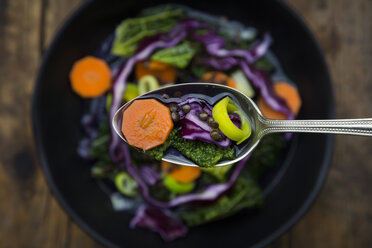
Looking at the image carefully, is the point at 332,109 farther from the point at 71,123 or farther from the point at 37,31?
the point at 37,31

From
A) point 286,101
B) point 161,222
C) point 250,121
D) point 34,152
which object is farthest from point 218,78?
point 34,152

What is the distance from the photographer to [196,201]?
2389mm

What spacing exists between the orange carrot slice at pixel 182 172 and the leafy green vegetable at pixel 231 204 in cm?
26

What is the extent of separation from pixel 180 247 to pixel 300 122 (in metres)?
1.39

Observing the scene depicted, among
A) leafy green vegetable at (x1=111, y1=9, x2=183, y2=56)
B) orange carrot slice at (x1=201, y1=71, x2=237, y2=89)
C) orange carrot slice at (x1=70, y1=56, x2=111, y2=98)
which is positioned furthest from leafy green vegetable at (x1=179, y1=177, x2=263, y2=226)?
leafy green vegetable at (x1=111, y1=9, x2=183, y2=56)

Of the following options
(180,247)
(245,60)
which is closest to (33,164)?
(180,247)

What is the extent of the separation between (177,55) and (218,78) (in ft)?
1.10

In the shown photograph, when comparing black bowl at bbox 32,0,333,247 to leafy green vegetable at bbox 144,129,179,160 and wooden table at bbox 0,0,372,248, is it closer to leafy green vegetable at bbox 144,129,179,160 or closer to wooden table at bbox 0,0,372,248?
wooden table at bbox 0,0,372,248

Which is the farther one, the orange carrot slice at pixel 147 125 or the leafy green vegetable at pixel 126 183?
the leafy green vegetable at pixel 126 183

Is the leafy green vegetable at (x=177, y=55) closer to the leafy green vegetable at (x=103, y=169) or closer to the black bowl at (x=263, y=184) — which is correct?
the black bowl at (x=263, y=184)

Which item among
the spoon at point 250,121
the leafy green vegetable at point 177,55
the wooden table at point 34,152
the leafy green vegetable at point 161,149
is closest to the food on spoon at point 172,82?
the leafy green vegetable at point 177,55

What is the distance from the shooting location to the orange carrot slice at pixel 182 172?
2.31m

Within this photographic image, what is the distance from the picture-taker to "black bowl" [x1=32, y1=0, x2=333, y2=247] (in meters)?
2.18

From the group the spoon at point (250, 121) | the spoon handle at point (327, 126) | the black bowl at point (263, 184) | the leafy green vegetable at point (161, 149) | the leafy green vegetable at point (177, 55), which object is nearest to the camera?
the spoon handle at point (327, 126)
